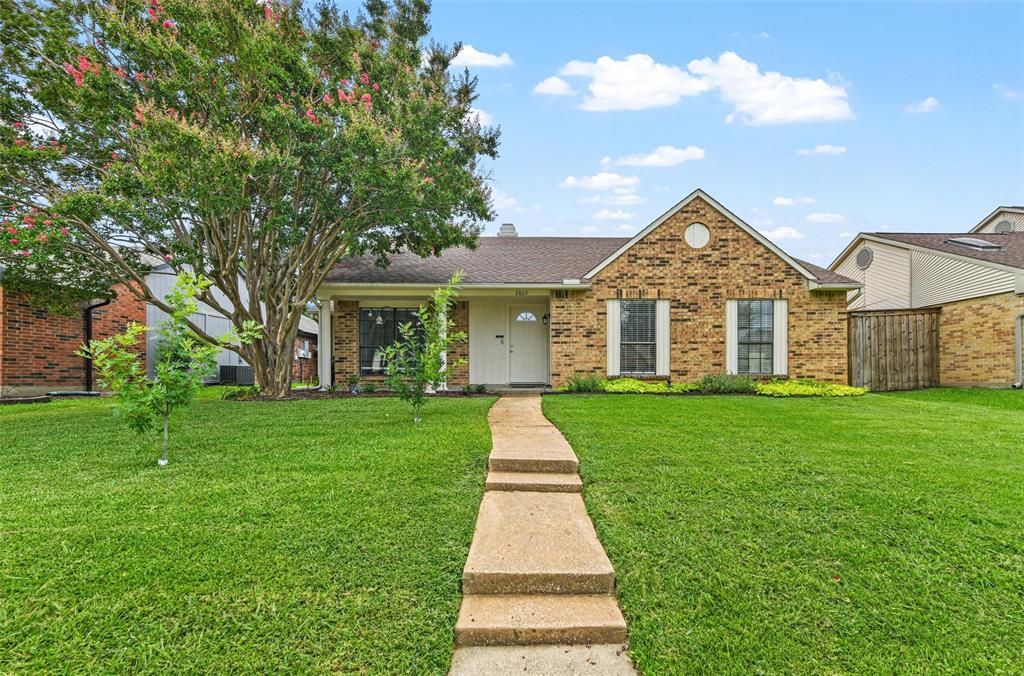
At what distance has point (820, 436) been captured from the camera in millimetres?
5711

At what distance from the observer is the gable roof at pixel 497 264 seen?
11.4 meters

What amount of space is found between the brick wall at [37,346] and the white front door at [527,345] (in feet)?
28.1

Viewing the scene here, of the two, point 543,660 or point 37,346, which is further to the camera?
point 37,346

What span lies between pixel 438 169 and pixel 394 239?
242 cm

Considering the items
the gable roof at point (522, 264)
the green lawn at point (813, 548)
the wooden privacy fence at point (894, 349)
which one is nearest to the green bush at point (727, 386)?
the gable roof at point (522, 264)

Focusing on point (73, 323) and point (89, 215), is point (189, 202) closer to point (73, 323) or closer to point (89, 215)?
point (89, 215)

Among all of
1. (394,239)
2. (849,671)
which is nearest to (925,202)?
(394,239)

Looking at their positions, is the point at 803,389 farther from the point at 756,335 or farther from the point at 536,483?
the point at 536,483

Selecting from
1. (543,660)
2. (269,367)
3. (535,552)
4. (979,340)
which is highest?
(979,340)

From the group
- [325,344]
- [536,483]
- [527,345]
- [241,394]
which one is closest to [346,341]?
[325,344]

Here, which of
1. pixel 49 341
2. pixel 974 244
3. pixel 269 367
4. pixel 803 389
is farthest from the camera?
pixel 974 244

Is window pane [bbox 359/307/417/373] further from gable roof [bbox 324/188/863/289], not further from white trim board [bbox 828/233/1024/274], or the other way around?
white trim board [bbox 828/233/1024/274]

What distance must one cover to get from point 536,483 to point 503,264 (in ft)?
30.0

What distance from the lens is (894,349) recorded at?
39.5 feet
